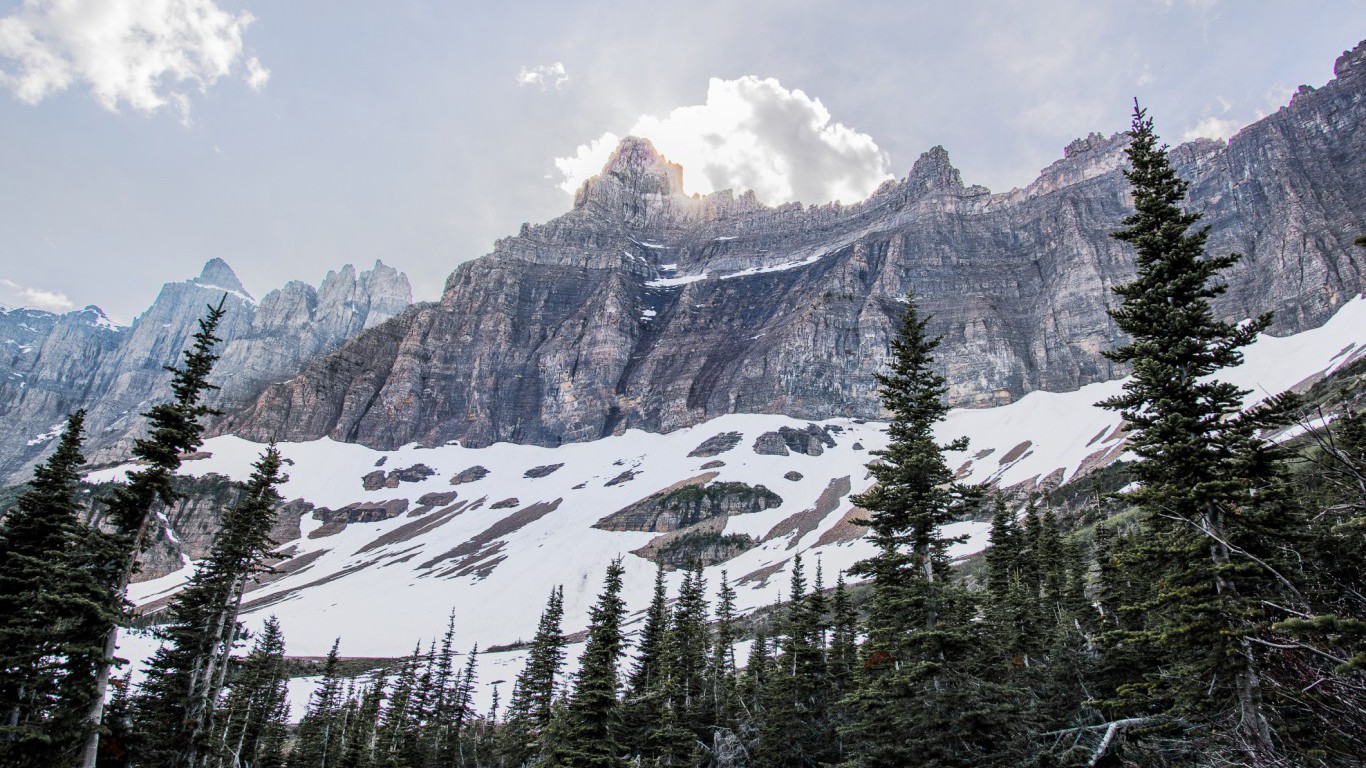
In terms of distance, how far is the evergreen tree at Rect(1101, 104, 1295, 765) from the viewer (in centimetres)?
1136

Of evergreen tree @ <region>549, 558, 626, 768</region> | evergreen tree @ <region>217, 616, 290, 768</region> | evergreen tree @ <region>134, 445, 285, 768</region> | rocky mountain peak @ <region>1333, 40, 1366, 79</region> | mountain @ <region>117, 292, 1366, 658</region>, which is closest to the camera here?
evergreen tree @ <region>134, 445, 285, 768</region>

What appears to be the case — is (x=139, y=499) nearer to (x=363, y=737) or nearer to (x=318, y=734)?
(x=363, y=737)

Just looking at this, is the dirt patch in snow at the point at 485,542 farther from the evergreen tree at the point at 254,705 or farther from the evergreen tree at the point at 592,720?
the evergreen tree at the point at 592,720

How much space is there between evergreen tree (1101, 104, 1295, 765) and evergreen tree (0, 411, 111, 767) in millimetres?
23280

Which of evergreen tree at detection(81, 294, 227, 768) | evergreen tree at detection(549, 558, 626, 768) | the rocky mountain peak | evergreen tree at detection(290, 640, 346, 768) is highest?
the rocky mountain peak

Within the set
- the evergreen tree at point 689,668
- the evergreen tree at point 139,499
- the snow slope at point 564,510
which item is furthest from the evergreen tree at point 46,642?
the snow slope at point 564,510

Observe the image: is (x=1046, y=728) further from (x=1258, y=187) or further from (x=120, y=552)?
(x=1258, y=187)

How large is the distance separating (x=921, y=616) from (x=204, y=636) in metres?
24.1

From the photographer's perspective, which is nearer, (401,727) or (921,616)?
(921,616)

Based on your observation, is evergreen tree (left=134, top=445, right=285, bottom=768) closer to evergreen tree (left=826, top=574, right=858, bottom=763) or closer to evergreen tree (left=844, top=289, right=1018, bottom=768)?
evergreen tree (left=844, top=289, right=1018, bottom=768)

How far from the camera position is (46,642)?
16719mm

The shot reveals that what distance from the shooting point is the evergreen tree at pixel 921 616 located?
16.7 meters

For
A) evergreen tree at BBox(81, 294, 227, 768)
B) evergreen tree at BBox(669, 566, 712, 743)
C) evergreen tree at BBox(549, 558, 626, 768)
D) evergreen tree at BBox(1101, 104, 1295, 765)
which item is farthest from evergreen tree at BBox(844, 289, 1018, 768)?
evergreen tree at BBox(81, 294, 227, 768)

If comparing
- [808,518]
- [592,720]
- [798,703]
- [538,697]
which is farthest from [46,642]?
[808,518]
